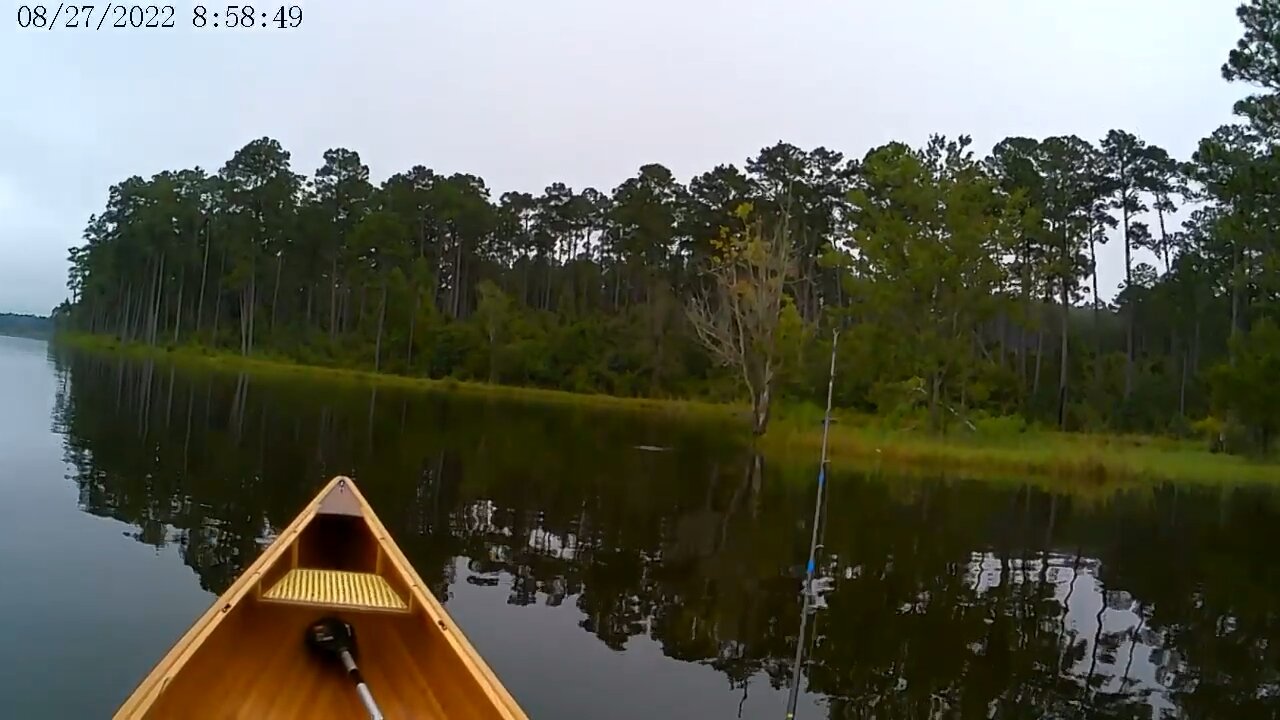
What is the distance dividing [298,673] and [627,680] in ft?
8.50

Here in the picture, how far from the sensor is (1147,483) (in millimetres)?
24625

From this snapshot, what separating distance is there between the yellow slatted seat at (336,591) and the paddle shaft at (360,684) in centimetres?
44

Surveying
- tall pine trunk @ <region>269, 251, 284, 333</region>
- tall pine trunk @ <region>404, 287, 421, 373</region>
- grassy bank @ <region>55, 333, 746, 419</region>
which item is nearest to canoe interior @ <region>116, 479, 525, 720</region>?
grassy bank @ <region>55, 333, 746, 419</region>

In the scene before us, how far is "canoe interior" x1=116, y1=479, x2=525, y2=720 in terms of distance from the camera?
4.70 meters

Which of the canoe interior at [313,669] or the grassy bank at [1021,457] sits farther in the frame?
the grassy bank at [1021,457]

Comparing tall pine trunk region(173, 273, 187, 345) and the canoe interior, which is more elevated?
tall pine trunk region(173, 273, 187, 345)

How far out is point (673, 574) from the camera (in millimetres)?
10891

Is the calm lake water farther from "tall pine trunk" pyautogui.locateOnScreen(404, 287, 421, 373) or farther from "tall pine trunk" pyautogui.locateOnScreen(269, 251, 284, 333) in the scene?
"tall pine trunk" pyautogui.locateOnScreen(269, 251, 284, 333)

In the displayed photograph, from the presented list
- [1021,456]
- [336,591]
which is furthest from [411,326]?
[336,591]

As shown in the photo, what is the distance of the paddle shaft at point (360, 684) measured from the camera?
4.61 meters

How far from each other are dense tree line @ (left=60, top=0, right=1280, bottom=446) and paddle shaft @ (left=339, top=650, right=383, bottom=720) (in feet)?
84.8

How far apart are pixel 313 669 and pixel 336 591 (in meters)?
0.91

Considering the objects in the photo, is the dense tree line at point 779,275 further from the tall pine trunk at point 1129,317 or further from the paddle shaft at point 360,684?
the paddle shaft at point 360,684

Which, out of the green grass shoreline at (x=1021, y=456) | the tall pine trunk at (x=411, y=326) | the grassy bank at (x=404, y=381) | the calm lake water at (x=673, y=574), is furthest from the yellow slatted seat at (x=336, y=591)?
the tall pine trunk at (x=411, y=326)
